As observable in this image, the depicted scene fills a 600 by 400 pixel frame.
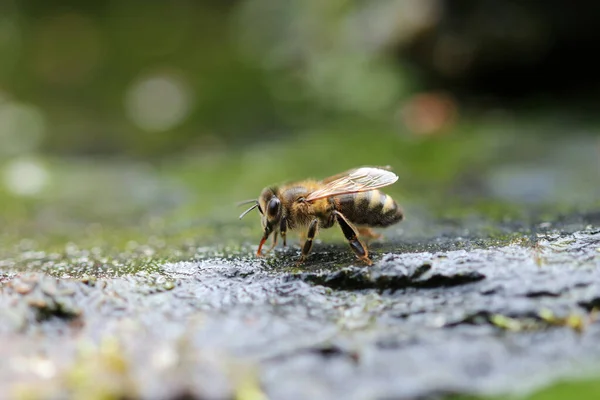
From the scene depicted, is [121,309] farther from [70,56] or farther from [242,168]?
[70,56]

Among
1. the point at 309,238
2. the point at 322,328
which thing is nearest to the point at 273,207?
the point at 309,238

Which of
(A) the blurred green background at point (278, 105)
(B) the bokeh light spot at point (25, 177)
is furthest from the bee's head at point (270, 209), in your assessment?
(B) the bokeh light spot at point (25, 177)

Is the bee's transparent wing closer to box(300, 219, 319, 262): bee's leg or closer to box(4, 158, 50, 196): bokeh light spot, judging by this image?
box(300, 219, 319, 262): bee's leg

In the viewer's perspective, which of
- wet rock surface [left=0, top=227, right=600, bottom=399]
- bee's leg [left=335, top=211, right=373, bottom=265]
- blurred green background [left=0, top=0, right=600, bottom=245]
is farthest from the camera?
blurred green background [left=0, top=0, right=600, bottom=245]

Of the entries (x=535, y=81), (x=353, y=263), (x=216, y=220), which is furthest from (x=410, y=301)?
(x=535, y=81)

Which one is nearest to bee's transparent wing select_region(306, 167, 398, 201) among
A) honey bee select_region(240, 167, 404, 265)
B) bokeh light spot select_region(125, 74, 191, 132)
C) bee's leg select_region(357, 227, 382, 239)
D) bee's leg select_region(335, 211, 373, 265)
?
honey bee select_region(240, 167, 404, 265)

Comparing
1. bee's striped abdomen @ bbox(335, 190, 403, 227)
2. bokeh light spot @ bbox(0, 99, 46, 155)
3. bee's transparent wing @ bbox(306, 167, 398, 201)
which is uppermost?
bokeh light spot @ bbox(0, 99, 46, 155)
